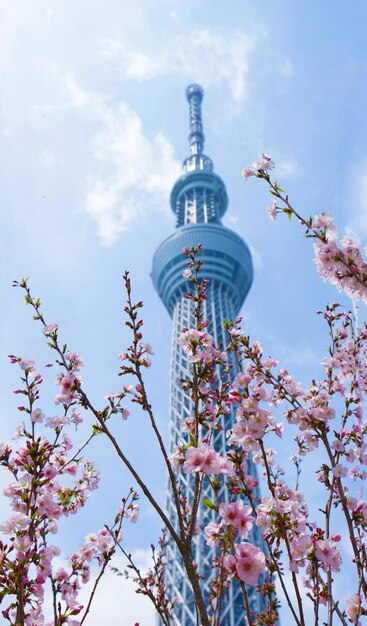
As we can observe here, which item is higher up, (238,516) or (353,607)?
(238,516)

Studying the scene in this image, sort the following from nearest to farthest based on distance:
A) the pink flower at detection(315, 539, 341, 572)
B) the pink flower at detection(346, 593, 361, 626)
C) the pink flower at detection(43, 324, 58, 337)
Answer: the pink flower at detection(315, 539, 341, 572) → the pink flower at detection(346, 593, 361, 626) → the pink flower at detection(43, 324, 58, 337)

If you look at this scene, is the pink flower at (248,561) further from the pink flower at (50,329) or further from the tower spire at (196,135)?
the tower spire at (196,135)

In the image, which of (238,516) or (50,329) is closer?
(238,516)

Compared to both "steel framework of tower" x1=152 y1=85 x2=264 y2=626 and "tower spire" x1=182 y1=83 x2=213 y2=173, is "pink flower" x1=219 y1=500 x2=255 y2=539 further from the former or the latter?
"tower spire" x1=182 y1=83 x2=213 y2=173

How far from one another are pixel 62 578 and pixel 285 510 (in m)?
1.95

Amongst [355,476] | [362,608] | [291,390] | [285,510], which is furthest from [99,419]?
[355,476]

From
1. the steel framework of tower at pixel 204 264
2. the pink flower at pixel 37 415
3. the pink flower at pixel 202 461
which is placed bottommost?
the pink flower at pixel 202 461

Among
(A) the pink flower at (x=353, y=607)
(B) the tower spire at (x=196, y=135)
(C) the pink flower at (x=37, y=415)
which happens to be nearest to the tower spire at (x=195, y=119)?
(B) the tower spire at (x=196, y=135)

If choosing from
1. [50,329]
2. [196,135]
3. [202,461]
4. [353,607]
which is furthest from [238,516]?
[196,135]

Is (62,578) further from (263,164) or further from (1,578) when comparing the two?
(263,164)

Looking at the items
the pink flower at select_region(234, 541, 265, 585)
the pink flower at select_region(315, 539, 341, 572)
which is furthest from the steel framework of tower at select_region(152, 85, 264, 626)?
the pink flower at select_region(234, 541, 265, 585)

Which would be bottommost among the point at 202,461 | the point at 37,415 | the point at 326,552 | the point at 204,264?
the point at 326,552

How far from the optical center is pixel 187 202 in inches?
3219

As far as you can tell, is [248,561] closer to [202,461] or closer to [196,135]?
[202,461]
